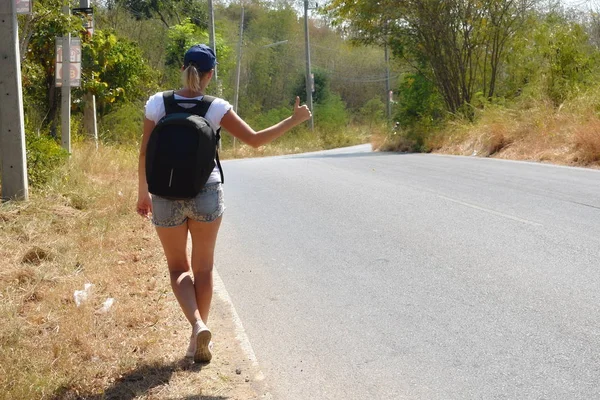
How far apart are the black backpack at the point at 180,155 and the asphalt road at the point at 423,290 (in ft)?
4.11

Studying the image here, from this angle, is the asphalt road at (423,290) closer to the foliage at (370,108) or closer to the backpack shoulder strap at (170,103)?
the backpack shoulder strap at (170,103)

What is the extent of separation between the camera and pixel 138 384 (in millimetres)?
4941

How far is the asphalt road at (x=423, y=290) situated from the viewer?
5086 mm

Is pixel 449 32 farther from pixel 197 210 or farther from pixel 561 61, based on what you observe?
pixel 197 210

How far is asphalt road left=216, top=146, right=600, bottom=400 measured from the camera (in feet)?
16.7

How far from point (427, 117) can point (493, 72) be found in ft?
9.06

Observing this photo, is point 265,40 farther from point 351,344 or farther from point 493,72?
point 351,344

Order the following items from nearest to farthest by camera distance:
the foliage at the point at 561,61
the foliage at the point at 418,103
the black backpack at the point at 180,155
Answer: the black backpack at the point at 180,155, the foliage at the point at 561,61, the foliage at the point at 418,103

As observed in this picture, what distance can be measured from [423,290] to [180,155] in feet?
9.61

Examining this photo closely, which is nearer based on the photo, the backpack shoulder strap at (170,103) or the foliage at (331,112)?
the backpack shoulder strap at (170,103)

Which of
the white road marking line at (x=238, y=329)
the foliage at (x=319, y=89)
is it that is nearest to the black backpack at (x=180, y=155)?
the white road marking line at (x=238, y=329)

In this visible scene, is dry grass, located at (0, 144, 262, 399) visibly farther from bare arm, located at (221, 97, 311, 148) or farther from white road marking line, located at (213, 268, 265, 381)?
bare arm, located at (221, 97, 311, 148)

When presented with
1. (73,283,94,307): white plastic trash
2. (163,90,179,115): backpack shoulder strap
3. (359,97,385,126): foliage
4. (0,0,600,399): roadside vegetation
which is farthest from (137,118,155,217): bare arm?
(359,97,385,126): foliage

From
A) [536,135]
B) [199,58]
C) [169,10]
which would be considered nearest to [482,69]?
[536,135]
